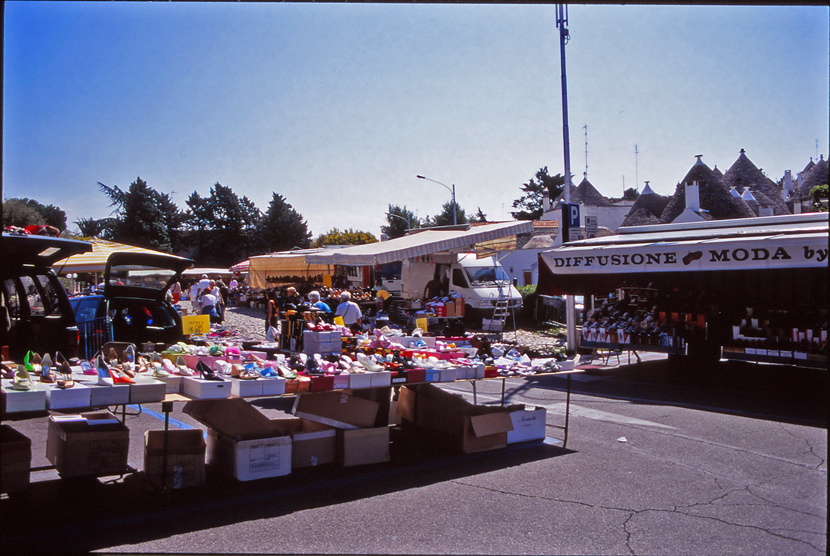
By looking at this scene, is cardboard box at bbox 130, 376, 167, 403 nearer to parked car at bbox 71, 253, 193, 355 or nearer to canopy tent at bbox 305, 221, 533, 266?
parked car at bbox 71, 253, 193, 355

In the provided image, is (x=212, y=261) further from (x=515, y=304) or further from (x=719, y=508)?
(x=719, y=508)

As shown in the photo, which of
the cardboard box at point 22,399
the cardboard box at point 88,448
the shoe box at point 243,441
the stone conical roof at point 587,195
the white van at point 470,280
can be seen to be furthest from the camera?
the stone conical roof at point 587,195

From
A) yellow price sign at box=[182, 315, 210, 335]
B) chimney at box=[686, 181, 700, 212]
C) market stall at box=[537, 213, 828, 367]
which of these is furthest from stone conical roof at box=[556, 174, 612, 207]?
yellow price sign at box=[182, 315, 210, 335]

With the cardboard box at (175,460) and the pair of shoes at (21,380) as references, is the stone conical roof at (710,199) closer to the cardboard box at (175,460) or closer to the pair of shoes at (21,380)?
the cardboard box at (175,460)

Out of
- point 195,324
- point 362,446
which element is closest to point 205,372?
point 362,446

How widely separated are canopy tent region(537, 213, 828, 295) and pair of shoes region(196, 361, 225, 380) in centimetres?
769

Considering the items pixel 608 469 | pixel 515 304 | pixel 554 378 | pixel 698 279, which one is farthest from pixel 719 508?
pixel 515 304

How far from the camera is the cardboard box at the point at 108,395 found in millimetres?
4407

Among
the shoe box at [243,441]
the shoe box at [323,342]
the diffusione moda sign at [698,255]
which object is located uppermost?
the diffusione moda sign at [698,255]

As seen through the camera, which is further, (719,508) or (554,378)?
(554,378)

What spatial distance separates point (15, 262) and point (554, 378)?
32.3ft

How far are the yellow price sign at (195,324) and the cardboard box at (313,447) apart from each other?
5.94 m

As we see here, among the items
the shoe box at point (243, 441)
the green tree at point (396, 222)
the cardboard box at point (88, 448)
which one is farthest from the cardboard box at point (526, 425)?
the green tree at point (396, 222)

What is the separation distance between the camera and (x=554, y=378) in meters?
12.5
